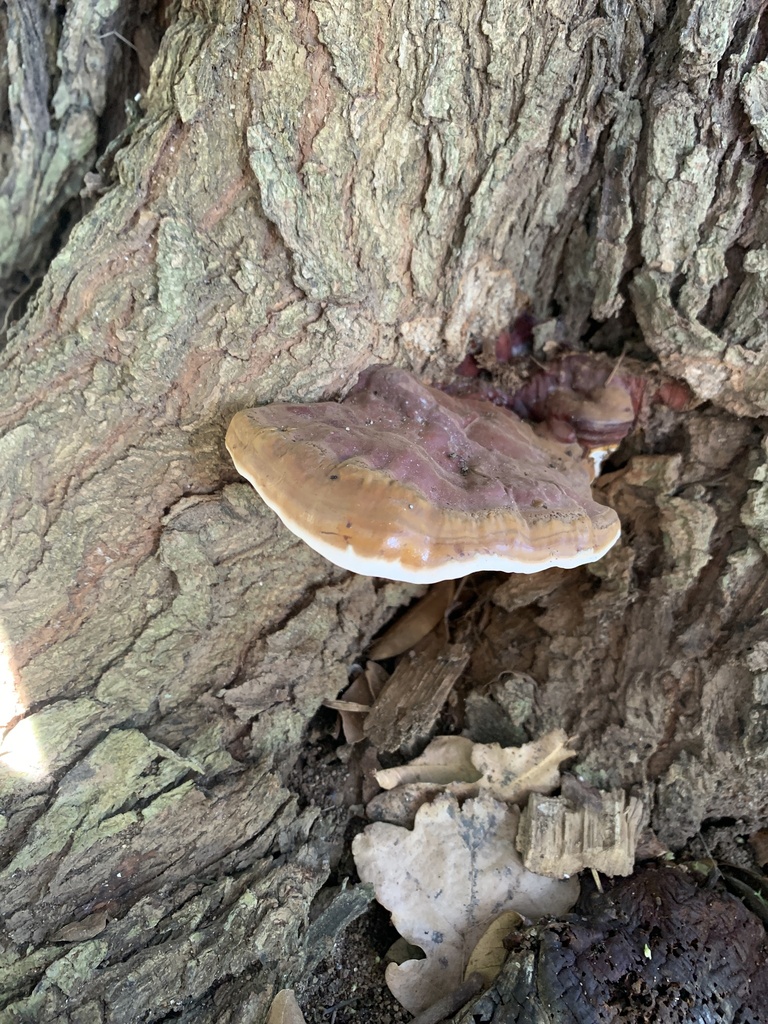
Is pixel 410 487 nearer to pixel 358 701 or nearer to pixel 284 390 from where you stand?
pixel 284 390

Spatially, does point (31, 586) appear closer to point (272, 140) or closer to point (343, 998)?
point (272, 140)

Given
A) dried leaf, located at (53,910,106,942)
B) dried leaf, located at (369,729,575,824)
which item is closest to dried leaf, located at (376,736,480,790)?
dried leaf, located at (369,729,575,824)

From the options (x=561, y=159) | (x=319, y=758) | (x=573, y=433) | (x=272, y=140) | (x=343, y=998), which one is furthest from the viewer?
(x=319, y=758)

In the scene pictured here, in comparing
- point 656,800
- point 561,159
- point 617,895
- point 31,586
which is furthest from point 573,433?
point 31,586

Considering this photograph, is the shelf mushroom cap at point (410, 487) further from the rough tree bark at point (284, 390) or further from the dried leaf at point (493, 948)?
the dried leaf at point (493, 948)

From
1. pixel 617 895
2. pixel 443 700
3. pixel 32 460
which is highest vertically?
pixel 32 460

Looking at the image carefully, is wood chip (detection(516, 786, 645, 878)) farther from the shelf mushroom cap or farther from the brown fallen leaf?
the shelf mushroom cap

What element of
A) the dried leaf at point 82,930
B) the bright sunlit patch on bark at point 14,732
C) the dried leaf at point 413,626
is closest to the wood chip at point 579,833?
the dried leaf at point 413,626
